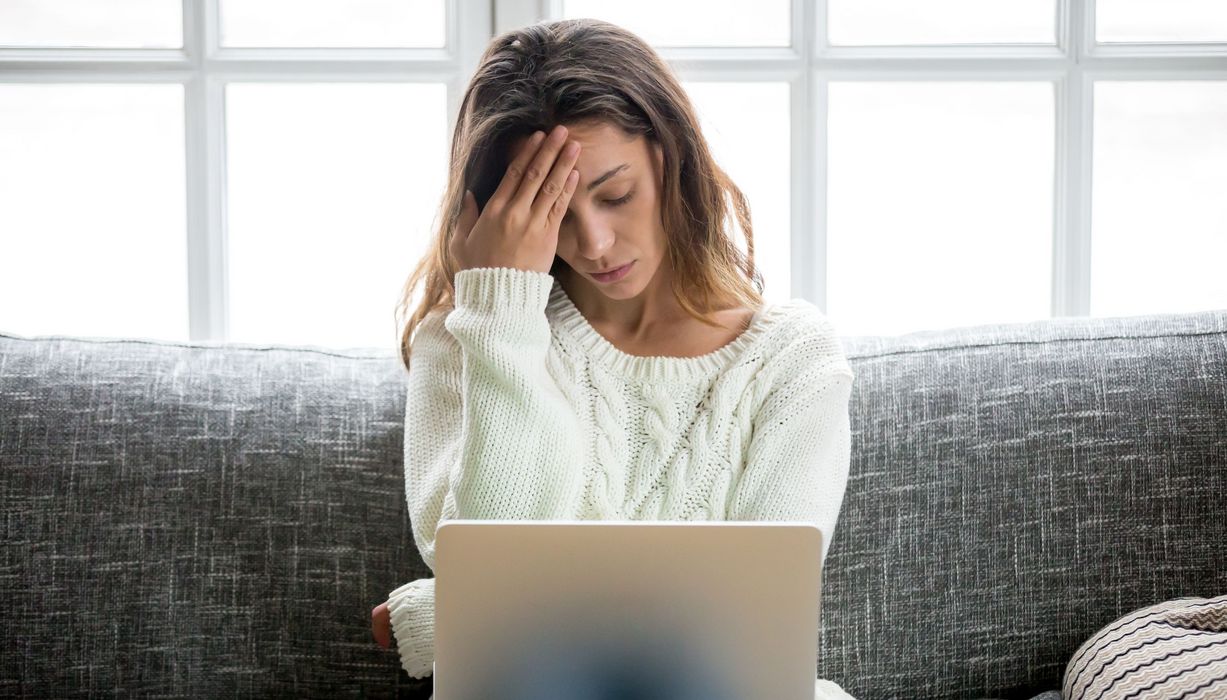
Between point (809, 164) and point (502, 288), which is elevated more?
point (809, 164)

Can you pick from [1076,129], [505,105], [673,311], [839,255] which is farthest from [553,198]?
[1076,129]

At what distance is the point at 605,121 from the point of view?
1241 mm

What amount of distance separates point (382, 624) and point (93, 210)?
1085 millimetres

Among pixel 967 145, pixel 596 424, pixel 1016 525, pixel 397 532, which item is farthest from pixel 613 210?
pixel 967 145

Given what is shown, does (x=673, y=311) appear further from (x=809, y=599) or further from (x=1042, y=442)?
(x=809, y=599)

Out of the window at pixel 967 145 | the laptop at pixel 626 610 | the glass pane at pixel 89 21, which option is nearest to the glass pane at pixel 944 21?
the window at pixel 967 145

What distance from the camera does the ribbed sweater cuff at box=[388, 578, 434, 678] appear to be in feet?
3.95

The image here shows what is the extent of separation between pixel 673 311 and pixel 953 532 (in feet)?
1.49

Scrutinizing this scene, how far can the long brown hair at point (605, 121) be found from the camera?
4.09ft

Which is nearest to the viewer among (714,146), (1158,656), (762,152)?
(1158,656)

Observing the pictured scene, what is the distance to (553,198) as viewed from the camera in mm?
1218

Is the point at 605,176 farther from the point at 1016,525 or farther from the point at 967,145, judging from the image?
the point at 967,145

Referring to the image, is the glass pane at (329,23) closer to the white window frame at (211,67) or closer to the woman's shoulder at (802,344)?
the white window frame at (211,67)

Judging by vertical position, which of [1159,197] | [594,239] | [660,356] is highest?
[1159,197]
